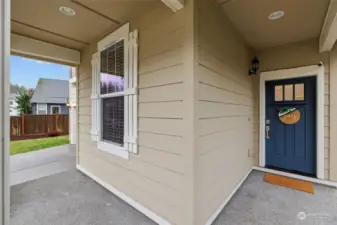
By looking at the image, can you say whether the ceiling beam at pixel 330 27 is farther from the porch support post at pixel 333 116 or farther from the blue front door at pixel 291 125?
the blue front door at pixel 291 125

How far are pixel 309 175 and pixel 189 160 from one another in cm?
297

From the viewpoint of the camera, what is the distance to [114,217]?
2.30 m

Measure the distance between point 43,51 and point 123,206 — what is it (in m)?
3.00

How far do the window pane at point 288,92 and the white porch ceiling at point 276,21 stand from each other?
830mm

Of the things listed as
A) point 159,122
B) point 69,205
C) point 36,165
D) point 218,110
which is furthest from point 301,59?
point 36,165

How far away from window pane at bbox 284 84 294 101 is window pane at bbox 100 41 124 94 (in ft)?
10.4

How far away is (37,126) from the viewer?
9.84 m

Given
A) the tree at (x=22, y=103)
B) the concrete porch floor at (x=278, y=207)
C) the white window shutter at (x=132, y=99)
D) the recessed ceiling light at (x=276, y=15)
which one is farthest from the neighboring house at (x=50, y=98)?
the recessed ceiling light at (x=276, y=15)

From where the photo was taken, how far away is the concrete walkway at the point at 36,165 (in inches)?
149

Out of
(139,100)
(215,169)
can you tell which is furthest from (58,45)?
(215,169)

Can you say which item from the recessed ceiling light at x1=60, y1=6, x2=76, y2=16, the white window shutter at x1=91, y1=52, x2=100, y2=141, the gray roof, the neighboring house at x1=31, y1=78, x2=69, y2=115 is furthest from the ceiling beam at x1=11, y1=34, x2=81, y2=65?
the gray roof

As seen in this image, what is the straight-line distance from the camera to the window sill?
2.68 meters

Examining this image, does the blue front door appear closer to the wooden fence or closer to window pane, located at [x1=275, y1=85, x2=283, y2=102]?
window pane, located at [x1=275, y1=85, x2=283, y2=102]

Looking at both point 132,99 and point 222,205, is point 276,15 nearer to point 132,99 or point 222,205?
point 132,99
